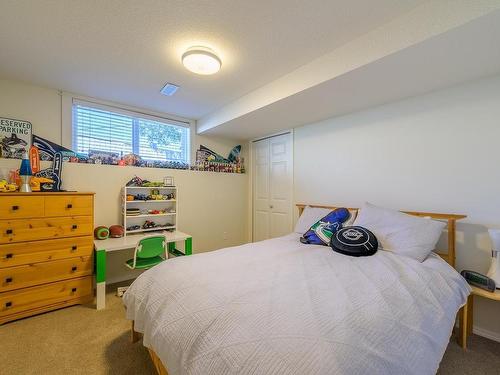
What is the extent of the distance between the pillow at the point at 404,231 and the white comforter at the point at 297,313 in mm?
117

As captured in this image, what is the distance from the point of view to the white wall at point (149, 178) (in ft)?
8.06

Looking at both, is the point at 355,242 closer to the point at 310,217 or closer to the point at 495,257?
the point at 310,217

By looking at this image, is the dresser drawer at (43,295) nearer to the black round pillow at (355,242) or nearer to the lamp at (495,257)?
the black round pillow at (355,242)

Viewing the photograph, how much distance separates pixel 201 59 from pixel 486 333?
3.26 meters

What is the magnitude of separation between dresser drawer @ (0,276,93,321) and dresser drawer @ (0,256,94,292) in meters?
0.05

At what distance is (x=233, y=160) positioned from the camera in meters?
4.08

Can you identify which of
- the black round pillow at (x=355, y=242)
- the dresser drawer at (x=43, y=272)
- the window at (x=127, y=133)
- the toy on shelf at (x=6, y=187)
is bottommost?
the dresser drawer at (x=43, y=272)

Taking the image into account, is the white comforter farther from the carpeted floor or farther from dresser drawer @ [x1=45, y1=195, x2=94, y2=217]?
dresser drawer @ [x1=45, y1=195, x2=94, y2=217]

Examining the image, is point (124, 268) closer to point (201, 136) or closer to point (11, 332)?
point (11, 332)

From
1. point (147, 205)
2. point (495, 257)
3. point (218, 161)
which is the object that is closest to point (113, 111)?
point (147, 205)

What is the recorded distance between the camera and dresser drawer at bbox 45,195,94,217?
218 cm

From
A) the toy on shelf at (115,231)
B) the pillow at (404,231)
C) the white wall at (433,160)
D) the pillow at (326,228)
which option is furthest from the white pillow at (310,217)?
the toy on shelf at (115,231)

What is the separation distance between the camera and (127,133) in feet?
10.2

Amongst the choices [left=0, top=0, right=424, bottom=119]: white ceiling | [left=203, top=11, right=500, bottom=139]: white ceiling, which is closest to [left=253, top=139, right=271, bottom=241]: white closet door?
[left=203, top=11, right=500, bottom=139]: white ceiling
